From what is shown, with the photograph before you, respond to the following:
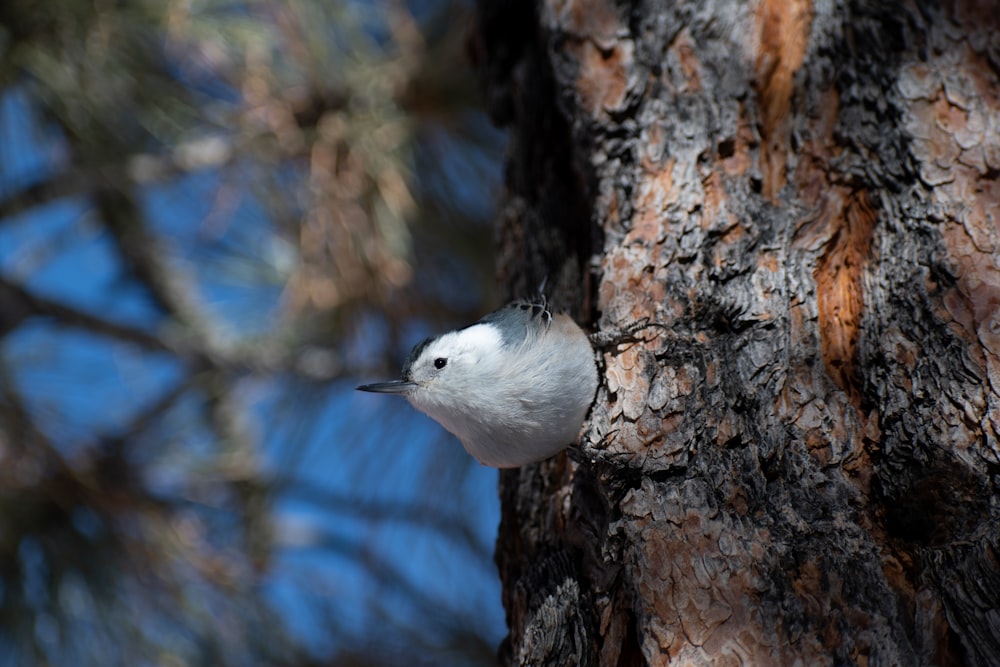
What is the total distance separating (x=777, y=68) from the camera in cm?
140

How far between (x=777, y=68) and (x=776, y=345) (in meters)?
0.49

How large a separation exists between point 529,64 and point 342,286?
103cm

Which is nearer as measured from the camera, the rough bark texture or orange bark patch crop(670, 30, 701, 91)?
the rough bark texture

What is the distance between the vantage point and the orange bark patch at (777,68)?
4.45 ft

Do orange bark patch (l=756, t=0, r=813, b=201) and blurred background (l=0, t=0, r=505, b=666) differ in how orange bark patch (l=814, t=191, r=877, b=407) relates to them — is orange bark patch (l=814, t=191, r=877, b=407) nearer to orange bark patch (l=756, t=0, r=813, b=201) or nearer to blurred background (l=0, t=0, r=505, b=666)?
orange bark patch (l=756, t=0, r=813, b=201)

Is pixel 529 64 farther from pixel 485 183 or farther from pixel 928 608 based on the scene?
pixel 928 608

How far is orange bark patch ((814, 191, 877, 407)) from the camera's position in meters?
1.17

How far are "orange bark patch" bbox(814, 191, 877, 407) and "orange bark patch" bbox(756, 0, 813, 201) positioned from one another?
126 mm

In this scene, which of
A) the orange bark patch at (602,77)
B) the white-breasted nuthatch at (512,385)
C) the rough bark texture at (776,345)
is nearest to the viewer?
the rough bark texture at (776,345)

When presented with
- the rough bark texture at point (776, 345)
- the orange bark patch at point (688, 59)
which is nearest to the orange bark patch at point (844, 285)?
the rough bark texture at point (776, 345)

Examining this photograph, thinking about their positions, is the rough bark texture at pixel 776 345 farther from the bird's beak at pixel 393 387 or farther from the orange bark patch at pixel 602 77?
the bird's beak at pixel 393 387

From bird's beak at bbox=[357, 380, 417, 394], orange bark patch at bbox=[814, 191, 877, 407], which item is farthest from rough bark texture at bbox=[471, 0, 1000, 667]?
bird's beak at bbox=[357, 380, 417, 394]

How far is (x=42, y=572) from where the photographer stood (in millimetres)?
2311

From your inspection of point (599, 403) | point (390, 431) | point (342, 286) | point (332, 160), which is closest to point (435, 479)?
point (390, 431)
